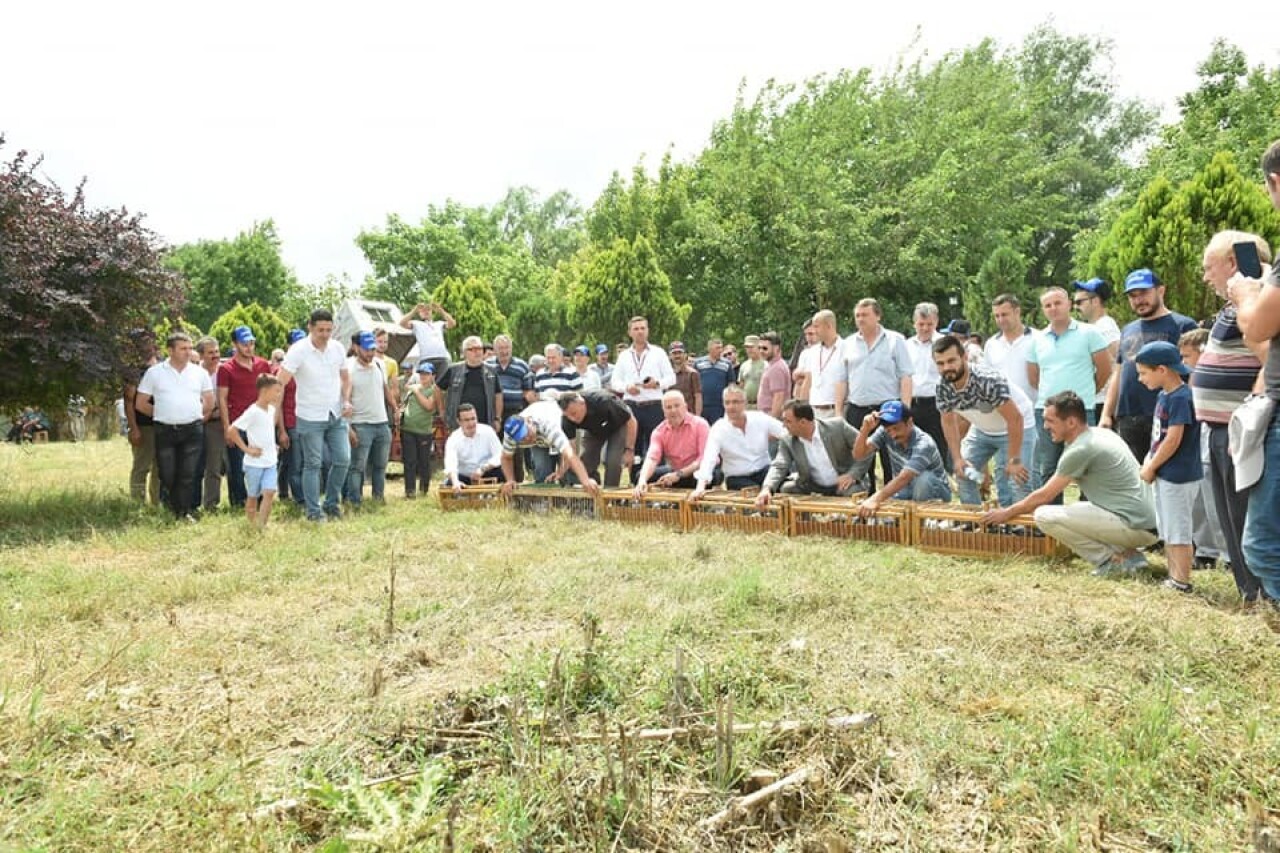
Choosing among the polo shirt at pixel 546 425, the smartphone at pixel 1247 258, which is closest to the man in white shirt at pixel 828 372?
the polo shirt at pixel 546 425

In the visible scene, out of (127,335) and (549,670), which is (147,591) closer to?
(549,670)

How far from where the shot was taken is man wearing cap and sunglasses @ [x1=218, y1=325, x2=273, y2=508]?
8.45 meters

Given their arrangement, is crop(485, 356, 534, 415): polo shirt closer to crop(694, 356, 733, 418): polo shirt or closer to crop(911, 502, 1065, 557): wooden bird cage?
crop(694, 356, 733, 418): polo shirt

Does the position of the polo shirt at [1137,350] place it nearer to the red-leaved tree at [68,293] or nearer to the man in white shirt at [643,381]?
the man in white shirt at [643,381]

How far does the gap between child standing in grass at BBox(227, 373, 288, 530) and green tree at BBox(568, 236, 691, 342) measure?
14372 mm

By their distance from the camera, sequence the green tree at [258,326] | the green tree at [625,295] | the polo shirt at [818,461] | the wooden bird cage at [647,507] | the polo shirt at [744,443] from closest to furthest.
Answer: the polo shirt at [818,461], the wooden bird cage at [647,507], the polo shirt at [744,443], the green tree at [625,295], the green tree at [258,326]

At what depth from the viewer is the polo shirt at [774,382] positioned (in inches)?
394

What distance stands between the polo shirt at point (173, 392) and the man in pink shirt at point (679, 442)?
13.9ft

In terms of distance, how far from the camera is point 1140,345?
18.7ft

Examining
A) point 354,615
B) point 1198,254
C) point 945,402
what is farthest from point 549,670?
point 1198,254

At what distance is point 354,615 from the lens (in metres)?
4.39

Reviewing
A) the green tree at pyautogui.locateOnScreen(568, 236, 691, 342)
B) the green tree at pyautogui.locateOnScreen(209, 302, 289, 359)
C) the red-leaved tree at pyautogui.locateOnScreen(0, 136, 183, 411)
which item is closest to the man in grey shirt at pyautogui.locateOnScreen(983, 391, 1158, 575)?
the red-leaved tree at pyautogui.locateOnScreen(0, 136, 183, 411)

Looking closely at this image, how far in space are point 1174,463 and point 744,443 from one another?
3512 millimetres

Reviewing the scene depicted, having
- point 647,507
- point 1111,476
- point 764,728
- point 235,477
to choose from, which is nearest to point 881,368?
point 647,507
